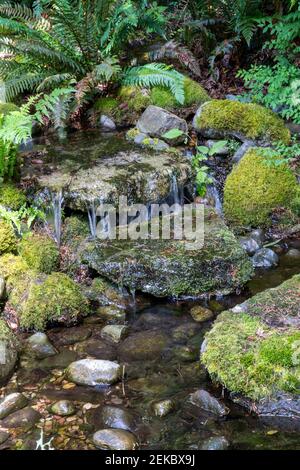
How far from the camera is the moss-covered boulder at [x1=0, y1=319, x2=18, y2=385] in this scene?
3.42 m

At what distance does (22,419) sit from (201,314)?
1840 mm

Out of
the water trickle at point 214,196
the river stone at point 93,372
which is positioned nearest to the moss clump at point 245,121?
the water trickle at point 214,196

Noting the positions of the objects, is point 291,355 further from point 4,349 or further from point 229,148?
point 229,148

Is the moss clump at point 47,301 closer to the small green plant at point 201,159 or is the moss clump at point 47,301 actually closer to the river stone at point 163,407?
the river stone at point 163,407

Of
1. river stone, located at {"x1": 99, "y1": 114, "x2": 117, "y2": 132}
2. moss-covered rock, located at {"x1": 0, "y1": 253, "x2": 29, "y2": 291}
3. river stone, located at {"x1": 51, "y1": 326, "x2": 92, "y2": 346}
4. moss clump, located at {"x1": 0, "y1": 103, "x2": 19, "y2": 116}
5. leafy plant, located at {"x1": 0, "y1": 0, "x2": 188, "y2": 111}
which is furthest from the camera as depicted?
river stone, located at {"x1": 99, "y1": 114, "x2": 117, "y2": 132}

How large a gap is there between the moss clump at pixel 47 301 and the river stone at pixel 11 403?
936mm

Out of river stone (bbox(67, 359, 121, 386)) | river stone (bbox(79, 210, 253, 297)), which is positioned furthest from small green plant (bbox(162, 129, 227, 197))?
river stone (bbox(67, 359, 121, 386))

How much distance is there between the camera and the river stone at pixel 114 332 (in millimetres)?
3943

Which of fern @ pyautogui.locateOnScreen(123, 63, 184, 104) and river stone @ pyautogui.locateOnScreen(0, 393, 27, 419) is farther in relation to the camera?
fern @ pyautogui.locateOnScreen(123, 63, 184, 104)

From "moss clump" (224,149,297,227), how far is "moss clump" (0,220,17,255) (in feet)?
8.49

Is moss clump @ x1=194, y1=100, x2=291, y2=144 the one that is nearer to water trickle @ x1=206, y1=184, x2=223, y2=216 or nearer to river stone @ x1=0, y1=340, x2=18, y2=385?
water trickle @ x1=206, y1=184, x2=223, y2=216

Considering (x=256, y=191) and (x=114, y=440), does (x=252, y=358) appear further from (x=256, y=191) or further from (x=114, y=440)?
(x=256, y=191)

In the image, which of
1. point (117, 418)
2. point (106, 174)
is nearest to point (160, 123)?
point (106, 174)

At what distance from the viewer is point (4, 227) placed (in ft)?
15.5
